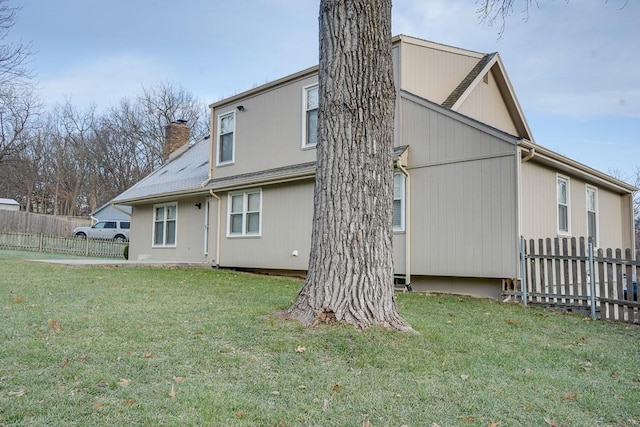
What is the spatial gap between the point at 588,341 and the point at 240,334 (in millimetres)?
3807

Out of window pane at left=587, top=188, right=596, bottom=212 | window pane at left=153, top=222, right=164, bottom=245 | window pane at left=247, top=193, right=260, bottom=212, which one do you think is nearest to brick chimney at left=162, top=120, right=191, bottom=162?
window pane at left=153, top=222, right=164, bottom=245

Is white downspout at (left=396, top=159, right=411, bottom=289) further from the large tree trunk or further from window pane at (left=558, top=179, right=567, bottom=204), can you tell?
the large tree trunk

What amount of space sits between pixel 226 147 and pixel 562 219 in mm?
8869

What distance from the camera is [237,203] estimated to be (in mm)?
12797

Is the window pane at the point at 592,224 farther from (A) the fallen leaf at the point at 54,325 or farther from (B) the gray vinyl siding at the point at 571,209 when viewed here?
(A) the fallen leaf at the point at 54,325

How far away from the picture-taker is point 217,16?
14.2 m

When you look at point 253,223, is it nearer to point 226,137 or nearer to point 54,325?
point 226,137

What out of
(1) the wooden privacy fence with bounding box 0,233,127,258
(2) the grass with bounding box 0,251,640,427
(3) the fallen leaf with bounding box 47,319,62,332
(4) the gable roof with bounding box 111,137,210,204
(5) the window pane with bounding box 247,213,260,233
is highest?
(4) the gable roof with bounding box 111,137,210,204

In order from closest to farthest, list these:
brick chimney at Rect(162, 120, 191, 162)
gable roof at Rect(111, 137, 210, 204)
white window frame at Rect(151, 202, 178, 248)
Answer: gable roof at Rect(111, 137, 210, 204) < white window frame at Rect(151, 202, 178, 248) < brick chimney at Rect(162, 120, 191, 162)

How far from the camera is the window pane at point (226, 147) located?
43.5ft

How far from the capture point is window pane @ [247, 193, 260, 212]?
1223 cm

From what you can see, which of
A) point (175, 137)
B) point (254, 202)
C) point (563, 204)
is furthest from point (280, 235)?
point (175, 137)

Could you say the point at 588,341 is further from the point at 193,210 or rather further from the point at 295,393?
the point at 193,210

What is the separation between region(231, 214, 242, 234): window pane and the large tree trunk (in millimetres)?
8279
